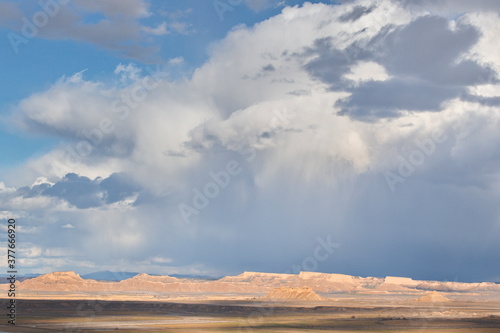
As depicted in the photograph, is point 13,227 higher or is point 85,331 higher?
point 13,227

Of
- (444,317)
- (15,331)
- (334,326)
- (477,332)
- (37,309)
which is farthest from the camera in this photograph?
(37,309)

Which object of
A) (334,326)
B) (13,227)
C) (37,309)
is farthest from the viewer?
(37,309)

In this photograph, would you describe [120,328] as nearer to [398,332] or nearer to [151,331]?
[151,331]

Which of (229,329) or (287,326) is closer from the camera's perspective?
(229,329)

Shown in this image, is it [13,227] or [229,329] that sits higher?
[13,227]

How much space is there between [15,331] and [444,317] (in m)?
116

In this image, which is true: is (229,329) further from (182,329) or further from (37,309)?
(37,309)

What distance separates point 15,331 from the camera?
98.4 m

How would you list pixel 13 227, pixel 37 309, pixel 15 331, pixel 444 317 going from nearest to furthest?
pixel 13 227
pixel 15 331
pixel 444 317
pixel 37 309

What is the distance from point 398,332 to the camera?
128m

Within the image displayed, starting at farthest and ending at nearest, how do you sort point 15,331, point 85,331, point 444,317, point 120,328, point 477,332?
point 444,317 → point 477,332 → point 120,328 → point 85,331 → point 15,331

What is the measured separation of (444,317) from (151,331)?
90366 millimetres

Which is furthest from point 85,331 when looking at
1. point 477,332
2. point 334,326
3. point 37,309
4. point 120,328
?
point 37,309

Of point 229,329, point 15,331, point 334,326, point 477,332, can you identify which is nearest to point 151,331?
point 229,329
